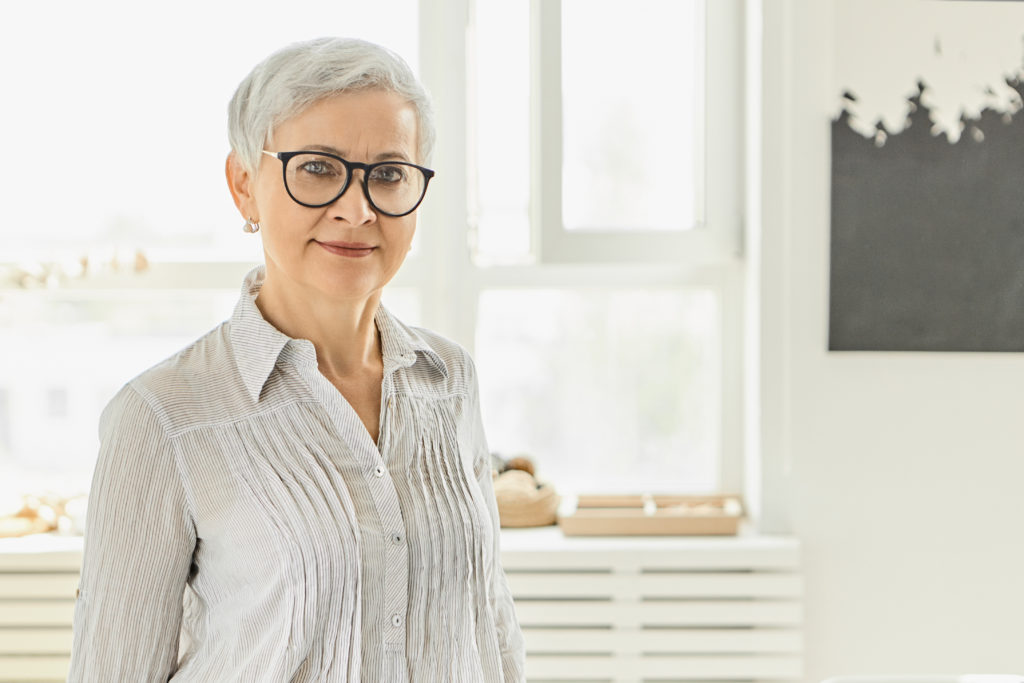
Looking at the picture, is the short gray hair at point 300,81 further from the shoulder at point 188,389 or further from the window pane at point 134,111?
the window pane at point 134,111

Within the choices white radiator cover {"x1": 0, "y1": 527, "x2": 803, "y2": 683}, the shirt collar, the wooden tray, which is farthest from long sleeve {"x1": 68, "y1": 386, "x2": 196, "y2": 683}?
the wooden tray

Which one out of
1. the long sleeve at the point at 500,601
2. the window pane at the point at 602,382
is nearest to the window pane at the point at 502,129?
the window pane at the point at 602,382

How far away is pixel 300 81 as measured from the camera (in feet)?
3.47

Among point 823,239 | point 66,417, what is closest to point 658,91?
point 823,239

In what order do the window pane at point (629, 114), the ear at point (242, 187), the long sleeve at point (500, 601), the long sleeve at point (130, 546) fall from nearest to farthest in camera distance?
the long sleeve at point (130, 546)
the ear at point (242, 187)
the long sleeve at point (500, 601)
the window pane at point (629, 114)

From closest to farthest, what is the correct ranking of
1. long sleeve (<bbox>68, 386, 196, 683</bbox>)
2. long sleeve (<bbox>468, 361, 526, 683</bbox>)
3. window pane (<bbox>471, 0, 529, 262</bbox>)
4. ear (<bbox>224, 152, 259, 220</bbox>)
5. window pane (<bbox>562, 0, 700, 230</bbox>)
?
long sleeve (<bbox>68, 386, 196, 683</bbox>)
ear (<bbox>224, 152, 259, 220</bbox>)
long sleeve (<bbox>468, 361, 526, 683</bbox>)
window pane (<bbox>562, 0, 700, 230</bbox>)
window pane (<bbox>471, 0, 529, 262</bbox>)

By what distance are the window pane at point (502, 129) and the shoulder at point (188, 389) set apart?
4.41 feet

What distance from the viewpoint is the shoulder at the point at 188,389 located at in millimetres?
1058

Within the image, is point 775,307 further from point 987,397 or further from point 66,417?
point 66,417

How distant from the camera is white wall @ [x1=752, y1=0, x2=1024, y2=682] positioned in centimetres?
221

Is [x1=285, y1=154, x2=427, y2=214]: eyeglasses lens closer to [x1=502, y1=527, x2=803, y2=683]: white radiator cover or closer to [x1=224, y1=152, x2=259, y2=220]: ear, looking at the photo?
[x1=224, y1=152, x2=259, y2=220]: ear

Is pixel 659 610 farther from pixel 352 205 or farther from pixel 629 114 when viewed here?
pixel 352 205

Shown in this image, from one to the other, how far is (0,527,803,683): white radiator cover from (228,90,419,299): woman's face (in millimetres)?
1194

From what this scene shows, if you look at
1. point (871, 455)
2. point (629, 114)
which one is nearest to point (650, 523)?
point (871, 455)
